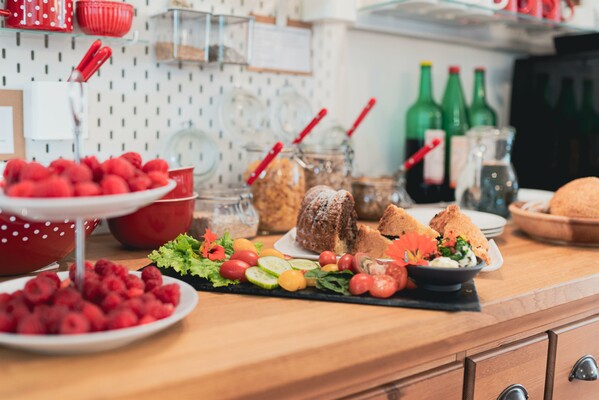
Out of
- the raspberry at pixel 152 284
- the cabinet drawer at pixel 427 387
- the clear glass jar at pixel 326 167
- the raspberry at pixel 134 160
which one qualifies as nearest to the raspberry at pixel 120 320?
the raspberry at pixel 152 284

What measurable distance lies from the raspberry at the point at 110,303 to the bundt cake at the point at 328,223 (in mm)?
525

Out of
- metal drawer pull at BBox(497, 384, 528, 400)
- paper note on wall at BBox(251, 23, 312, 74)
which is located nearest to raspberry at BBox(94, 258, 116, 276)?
metal drawer pull at BBox(497, 384, 528, 400)

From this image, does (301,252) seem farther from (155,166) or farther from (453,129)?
(453,129)

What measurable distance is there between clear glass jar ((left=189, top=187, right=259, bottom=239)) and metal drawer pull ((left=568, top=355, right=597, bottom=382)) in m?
0.72

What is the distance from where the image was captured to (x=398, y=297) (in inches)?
39.6

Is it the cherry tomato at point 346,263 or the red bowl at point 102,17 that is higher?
the red bowl at point 102,17

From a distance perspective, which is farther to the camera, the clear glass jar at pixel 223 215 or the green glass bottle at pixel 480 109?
the green glass bottle at pixel 480 109

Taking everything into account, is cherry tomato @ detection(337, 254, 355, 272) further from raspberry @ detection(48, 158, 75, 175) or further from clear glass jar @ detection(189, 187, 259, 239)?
raspberry @ detection(48, 158, 75, 175)

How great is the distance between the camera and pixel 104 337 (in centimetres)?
74

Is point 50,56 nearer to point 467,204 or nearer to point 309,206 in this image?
point 309,206

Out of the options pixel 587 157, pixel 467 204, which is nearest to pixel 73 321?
pixel 467 204

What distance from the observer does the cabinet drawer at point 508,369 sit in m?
1.02

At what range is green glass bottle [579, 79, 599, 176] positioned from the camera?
6.66 feet

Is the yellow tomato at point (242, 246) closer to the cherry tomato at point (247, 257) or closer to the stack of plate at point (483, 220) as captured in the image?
the cherry tomato at point (247, 257)
